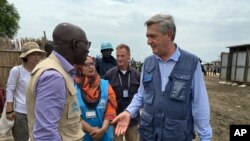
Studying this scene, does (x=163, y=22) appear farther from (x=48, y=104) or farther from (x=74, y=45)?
(x=48, y=104)

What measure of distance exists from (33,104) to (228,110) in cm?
1189

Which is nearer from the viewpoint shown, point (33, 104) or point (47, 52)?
point (33, 104)

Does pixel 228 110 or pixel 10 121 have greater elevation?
pixel 10 121

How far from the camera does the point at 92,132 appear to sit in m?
4.23

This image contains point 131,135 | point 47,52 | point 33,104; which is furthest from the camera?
point 47,52

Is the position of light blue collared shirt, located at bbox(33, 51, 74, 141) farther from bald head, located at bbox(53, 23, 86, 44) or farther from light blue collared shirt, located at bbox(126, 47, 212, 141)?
light blue collared shirt, located at bbox(126, 47, 212, 141)

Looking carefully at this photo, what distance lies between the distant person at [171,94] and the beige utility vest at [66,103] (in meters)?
0.74

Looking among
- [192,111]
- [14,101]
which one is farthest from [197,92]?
[14,101]

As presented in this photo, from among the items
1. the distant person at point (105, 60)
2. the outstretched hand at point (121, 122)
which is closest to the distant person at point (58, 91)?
the outstretched hand at point (121, 122)

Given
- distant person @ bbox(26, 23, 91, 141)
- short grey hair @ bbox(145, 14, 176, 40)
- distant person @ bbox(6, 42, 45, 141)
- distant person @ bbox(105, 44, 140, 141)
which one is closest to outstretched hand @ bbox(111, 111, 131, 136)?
distant person @ bbox(26, 23, 91, 141)

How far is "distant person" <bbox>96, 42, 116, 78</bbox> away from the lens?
21.7 ft

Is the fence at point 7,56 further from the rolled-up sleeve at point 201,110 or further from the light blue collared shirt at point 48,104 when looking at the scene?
the light blue collared shirt at point 48,104

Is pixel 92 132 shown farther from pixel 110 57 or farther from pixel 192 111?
pixel 110 57

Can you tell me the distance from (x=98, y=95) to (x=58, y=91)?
6.29 ft
